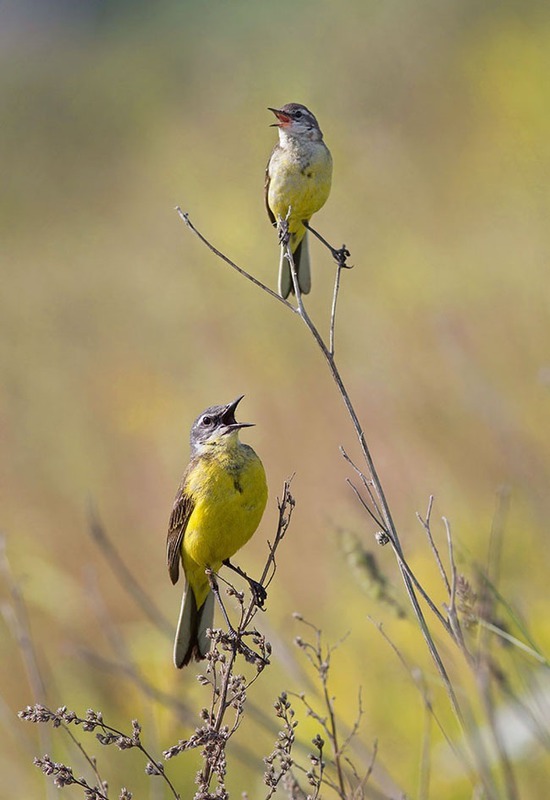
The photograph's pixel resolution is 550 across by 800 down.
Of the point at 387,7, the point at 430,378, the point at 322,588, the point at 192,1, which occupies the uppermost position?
the point at 192,1

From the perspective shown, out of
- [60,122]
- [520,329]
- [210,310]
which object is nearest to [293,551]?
[520,329]

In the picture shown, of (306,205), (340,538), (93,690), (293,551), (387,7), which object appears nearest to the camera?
(340,538)

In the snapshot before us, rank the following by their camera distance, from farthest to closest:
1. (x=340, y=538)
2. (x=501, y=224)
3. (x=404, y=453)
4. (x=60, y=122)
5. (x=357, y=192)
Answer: (x=60, y=122) → (x=357, y=192) → (x=501, y=224) → (x=404, y=453) → (x=340, y=538)

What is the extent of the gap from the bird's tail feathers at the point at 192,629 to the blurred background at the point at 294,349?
26 cm

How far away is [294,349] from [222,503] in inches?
209

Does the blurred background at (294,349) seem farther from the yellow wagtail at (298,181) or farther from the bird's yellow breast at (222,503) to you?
the yellow wagtail at (298,181)

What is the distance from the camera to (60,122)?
721 inches

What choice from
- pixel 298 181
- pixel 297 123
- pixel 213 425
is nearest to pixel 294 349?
pixel 297 123

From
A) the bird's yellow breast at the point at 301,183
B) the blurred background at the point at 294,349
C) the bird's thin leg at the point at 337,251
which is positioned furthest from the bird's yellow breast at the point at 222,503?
the bird's yellow breast at the point at 301,183

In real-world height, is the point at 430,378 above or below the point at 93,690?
above

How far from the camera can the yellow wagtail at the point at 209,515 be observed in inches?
120

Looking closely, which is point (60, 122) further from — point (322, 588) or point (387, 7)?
point (322, 588)

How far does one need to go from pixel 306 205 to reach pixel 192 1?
55.3 ft

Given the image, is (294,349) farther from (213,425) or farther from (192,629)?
(192,629)
